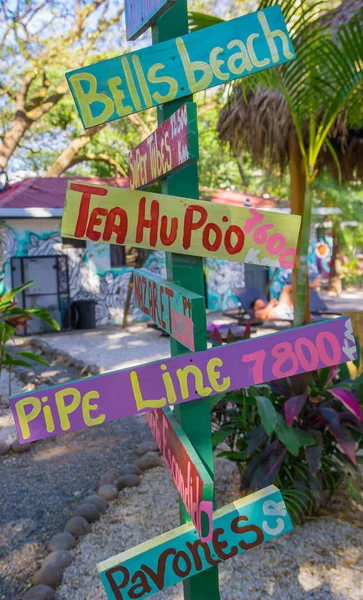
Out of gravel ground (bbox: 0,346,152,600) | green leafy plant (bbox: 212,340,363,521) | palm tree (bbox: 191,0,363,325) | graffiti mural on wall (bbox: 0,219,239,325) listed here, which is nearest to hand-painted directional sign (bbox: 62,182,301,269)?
green leafy plant (bbox: 212,340,363,521)

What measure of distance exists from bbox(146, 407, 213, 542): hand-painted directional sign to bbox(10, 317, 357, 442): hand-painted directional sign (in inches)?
5.7

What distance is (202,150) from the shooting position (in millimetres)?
19156

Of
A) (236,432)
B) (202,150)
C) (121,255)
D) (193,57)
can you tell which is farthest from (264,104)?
(202,150)

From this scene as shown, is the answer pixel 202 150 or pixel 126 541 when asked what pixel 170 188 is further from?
pixel 202 150

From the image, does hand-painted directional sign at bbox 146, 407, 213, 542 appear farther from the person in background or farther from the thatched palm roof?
the person in background

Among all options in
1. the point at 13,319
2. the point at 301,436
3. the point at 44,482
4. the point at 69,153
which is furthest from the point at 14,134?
the point at 301,436

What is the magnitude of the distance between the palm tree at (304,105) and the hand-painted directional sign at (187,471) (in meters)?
1.86

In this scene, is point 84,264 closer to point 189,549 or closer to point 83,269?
point 83,269

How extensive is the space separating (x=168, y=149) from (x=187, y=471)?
820 millimetres

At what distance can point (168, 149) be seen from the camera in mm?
1470

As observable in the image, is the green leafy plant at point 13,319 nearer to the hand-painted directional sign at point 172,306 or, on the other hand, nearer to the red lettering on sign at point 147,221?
the hand-painted directional sign at point 172,306

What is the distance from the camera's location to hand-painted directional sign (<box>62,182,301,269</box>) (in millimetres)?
1414

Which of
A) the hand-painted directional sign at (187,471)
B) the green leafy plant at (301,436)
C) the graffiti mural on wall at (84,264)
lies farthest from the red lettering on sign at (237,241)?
the graffiti mural on wall at (84,264)

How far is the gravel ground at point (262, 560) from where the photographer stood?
8.75 feet
